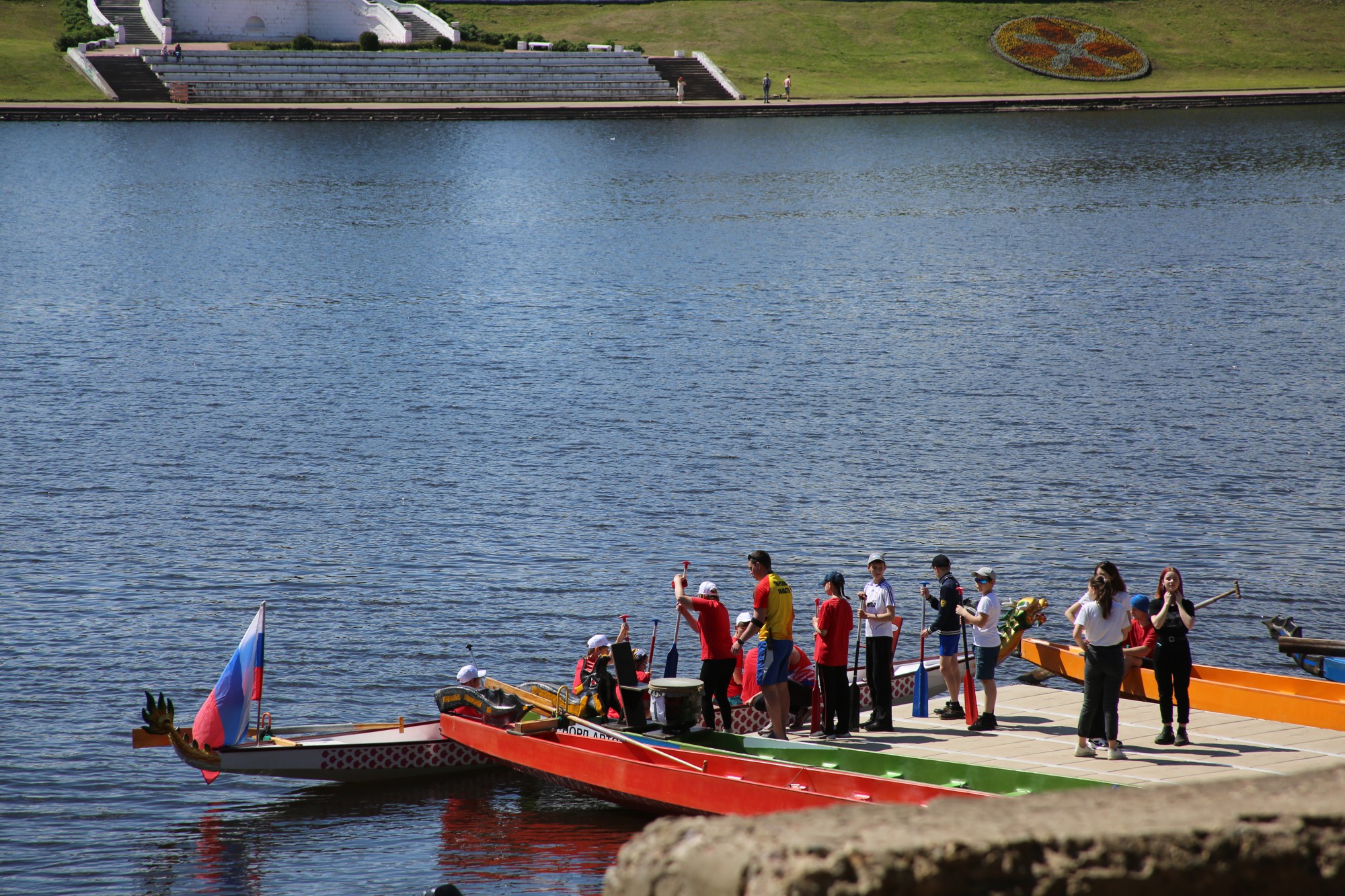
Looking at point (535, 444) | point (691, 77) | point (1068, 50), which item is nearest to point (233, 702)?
point (535, 444)

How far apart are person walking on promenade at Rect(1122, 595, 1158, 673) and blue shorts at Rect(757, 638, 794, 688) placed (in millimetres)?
4306

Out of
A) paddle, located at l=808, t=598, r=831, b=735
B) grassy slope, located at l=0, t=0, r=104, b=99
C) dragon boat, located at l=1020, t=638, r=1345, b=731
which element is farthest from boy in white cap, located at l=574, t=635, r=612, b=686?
grassy slope, located at l=0, t=0, r=104, b=99

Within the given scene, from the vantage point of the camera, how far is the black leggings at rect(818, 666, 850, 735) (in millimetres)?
16750

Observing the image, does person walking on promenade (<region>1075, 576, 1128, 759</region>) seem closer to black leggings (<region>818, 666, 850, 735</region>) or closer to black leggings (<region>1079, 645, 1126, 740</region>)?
black leggings (<region>1079, 645, 1126, 740</region>)

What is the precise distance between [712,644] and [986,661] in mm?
3459

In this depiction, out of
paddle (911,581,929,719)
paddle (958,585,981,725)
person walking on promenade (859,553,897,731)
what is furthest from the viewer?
paddle (911,581,929,719)

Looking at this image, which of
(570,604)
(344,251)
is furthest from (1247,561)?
(344,251)

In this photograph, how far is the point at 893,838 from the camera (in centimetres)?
509

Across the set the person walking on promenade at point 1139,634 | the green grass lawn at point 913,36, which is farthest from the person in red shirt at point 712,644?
the green grass lawn at point 913,36

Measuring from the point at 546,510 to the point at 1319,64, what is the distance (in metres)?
103

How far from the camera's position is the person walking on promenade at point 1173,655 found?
620 inches

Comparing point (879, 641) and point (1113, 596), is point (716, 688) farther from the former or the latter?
point (1113, 596)

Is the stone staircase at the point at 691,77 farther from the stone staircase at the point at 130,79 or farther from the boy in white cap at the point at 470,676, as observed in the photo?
the boy in white cap at the point at 470,676

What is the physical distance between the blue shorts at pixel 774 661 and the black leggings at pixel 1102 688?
356 cm
